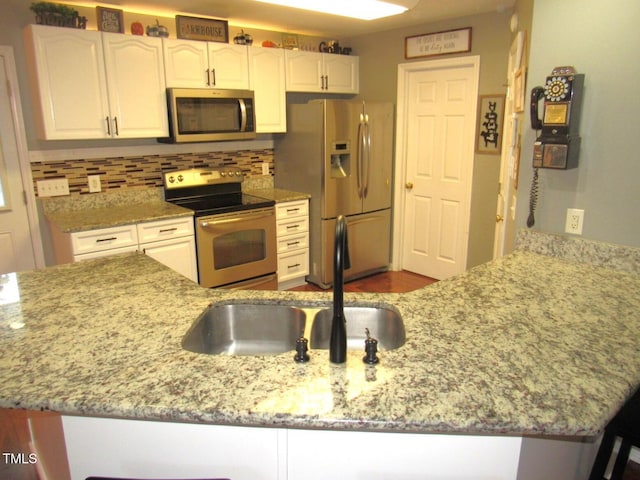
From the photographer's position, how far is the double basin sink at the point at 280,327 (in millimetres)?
1512

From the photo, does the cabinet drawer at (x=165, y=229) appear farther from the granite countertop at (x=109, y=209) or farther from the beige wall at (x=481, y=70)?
the beige wall at (x=481, y=70)

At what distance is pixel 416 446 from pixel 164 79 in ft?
10.1

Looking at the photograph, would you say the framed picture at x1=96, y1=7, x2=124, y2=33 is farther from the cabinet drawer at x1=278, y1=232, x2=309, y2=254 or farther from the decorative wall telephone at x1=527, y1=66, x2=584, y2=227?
the decorative wall telephone at x1=527, y1=66, x2=584, y2=227

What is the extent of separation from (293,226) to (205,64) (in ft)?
4.81

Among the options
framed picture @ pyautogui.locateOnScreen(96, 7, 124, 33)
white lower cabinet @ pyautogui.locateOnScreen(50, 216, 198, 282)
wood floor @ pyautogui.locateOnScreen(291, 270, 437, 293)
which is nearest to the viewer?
white lower cabinet @ pyautogui.locateOnScreen(50, 216, 198, 282)

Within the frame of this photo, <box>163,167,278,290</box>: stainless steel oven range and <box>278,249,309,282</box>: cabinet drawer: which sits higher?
<box>163,167,278,290</box>: stainless steel oven range

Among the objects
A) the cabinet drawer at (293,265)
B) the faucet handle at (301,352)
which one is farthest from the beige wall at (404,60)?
the faucet handle at (301,352)

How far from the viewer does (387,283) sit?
4.35m

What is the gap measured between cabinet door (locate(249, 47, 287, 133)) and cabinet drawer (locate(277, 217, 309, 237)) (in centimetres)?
81

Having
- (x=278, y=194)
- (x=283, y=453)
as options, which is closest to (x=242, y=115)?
(x=278, y=194)

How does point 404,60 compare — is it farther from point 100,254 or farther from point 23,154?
point 23,154

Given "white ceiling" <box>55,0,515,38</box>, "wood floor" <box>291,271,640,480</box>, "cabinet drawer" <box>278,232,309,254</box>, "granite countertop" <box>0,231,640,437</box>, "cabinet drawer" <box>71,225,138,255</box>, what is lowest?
"wood floor" <box>291,271,640,480</box>

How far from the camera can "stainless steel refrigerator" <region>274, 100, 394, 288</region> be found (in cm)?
381

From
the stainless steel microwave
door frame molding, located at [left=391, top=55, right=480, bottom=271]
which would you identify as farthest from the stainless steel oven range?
door frame molding, located at [left=391, top=55, right=480, bottom=271]
